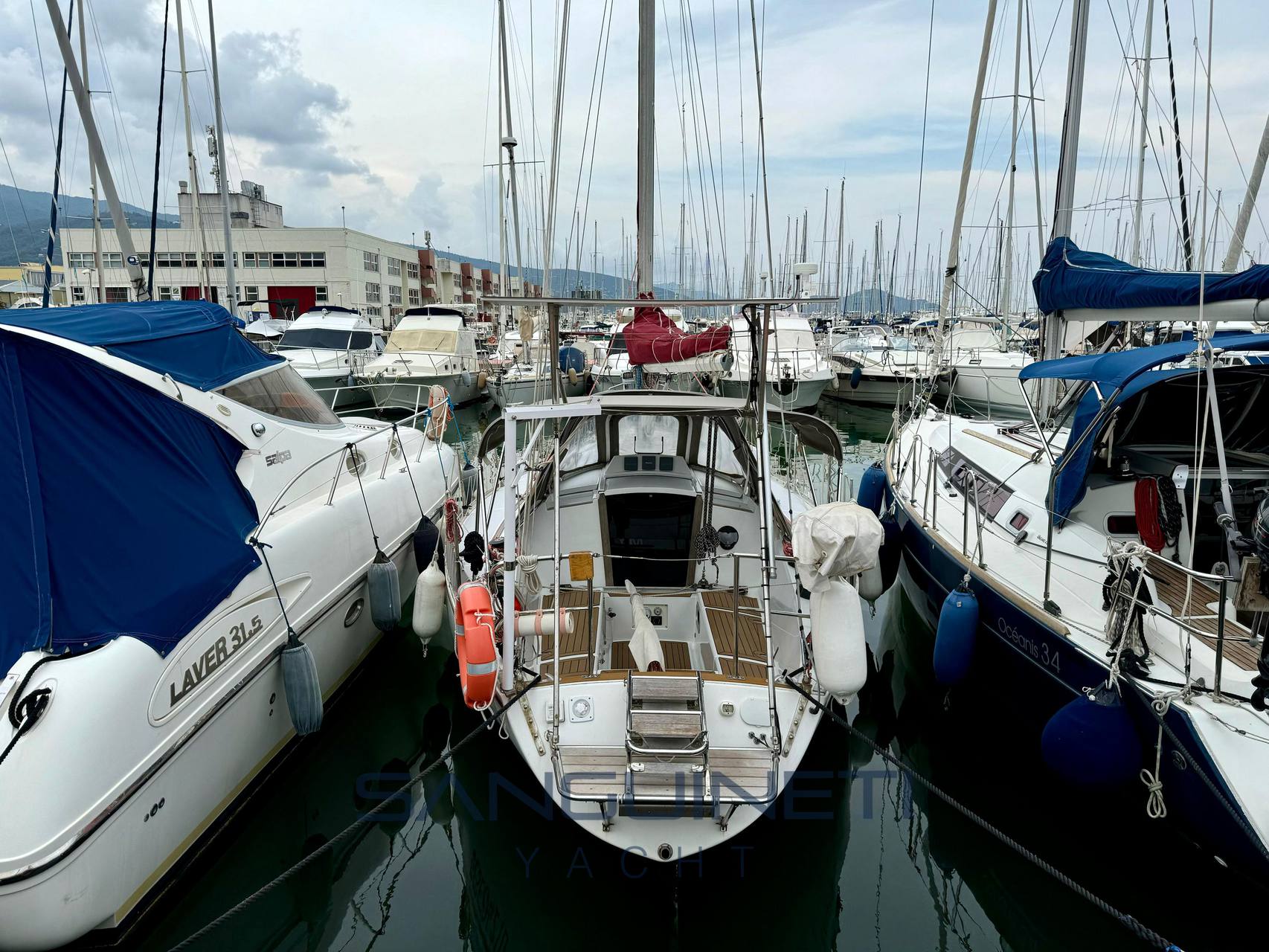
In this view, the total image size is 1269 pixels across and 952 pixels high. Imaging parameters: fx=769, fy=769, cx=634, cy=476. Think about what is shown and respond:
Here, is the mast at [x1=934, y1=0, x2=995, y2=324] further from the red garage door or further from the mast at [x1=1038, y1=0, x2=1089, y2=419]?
the red garage door

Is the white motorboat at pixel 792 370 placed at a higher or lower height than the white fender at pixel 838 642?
higher

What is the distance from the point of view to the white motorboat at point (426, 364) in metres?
18.0

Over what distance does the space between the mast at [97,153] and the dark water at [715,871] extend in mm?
6175

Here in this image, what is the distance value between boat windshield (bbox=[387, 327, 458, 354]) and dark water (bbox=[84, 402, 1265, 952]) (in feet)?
50.7

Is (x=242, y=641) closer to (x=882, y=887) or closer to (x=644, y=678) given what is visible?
(x=644, y=678)

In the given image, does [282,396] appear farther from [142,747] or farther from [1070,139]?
[1070,139]

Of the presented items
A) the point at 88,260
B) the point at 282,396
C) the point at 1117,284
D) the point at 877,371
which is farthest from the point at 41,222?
the point at 1117,284

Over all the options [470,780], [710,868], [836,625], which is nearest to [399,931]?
[470,780]

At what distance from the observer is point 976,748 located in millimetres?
5375

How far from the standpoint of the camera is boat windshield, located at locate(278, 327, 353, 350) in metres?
19.3

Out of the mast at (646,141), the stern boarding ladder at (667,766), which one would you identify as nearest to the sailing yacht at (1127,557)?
the stern boarding ladder at (667,766)

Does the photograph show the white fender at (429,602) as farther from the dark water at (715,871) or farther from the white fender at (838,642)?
the white fender at (838,642)

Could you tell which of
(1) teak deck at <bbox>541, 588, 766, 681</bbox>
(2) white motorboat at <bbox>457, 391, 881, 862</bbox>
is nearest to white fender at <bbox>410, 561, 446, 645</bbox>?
(2) white motorboat at <bbox>457, 391, 881, 862</bbox>

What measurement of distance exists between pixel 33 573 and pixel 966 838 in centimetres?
522
